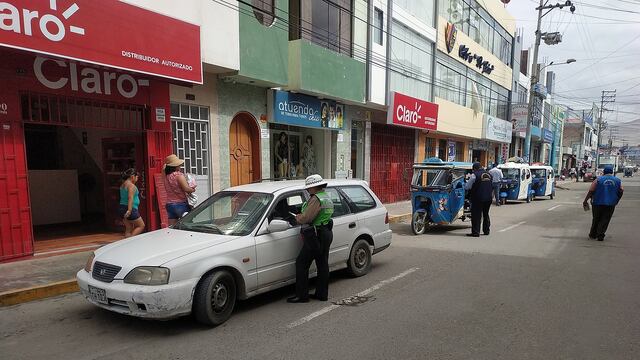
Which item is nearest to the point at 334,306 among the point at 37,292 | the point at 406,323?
the point at 406,323

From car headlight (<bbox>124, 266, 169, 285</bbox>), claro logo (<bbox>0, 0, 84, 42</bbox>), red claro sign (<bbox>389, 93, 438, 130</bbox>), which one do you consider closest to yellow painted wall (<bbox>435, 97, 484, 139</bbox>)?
red claro sign (<bbox>389, 93, 438, 130</bbox>)

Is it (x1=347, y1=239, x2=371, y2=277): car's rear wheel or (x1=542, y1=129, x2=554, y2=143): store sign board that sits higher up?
(x1=542, y1=129, x2=554, y2=143): store sign board

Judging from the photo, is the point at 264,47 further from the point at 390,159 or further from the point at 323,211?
the point at 390,159

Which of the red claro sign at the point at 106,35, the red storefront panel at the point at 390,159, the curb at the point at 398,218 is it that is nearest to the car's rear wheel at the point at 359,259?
the red claro sign at the point at 106,35

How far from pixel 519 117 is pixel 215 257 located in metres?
33.0

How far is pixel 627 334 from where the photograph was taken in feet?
13.6

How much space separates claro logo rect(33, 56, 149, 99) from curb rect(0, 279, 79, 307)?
3475 millimetres

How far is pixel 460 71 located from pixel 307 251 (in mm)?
20774

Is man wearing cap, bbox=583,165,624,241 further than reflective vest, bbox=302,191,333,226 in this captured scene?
Yes

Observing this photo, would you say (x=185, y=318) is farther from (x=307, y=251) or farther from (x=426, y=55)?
(x=426, y=55)

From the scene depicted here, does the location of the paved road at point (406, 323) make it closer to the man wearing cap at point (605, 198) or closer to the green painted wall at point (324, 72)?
the man wearing cap at point (605, 198)

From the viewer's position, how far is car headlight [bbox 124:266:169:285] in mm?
3965

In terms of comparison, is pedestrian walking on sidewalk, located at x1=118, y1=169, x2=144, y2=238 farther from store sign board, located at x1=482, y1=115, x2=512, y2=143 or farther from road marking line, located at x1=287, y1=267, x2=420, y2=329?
store sign board, located at x1=482, y1=115, x2=512, y2=143

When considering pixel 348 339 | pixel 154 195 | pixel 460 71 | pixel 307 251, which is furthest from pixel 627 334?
pixel 460 71
